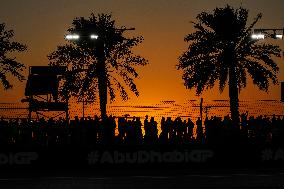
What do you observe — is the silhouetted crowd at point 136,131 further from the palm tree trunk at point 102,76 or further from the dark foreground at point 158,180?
the palm tree trunk at point 102,76

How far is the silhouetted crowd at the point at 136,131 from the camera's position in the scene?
20375 mm

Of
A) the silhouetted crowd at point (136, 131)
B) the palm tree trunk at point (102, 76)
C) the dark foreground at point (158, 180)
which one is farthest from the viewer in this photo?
the palm tree trunk at point (102, 76)

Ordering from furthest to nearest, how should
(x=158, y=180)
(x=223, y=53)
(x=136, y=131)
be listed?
1. (x=223, y=53)
2. (x=136, y=131)
3. (x=158, y=180)

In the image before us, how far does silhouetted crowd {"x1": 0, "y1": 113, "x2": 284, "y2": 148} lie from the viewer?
20.4 metres

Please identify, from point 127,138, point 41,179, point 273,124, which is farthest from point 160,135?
point 41,179

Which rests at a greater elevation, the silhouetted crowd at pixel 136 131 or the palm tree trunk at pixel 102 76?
the palm tree trunk at pixel 102 76

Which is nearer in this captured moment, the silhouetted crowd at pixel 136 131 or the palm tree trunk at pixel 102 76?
the silhouetted crowd at pixel 136 131

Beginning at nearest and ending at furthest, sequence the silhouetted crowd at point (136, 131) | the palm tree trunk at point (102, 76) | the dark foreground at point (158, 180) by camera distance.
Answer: the dark foreground at point (158, 180) < the silhouetted crowd at point (136, 131) < the palm tree trunk at point (102, 76)

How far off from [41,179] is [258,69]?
24982mm

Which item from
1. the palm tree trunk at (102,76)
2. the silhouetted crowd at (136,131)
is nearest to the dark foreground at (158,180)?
the silhouetted crowd at (136,131)

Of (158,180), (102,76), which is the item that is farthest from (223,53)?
(158,180)

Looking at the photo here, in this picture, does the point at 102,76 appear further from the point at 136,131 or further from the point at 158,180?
the point at 158,180

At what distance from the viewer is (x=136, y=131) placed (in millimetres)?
20922

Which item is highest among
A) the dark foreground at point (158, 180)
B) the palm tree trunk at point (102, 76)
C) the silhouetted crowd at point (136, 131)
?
the palm tree trunk at point (102, 76)
